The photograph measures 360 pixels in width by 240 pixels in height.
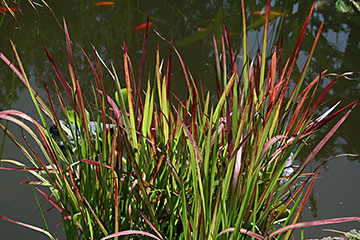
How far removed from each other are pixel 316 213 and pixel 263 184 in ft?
2.59

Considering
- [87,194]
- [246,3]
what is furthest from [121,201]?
[246,3]

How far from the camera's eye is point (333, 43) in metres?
3.46

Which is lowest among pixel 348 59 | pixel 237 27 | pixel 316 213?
pixel 316 213

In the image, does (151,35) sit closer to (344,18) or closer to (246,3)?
(246,3)

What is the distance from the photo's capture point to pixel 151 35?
334 centimetres

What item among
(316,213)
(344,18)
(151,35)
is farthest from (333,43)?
(316,213)

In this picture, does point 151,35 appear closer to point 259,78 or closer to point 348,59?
point 348,59

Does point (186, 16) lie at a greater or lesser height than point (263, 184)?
greater

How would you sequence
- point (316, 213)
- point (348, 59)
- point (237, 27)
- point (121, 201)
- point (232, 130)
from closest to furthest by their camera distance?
point (232, 130) < point (121, 201) < point (316, 213) < point (348, 59) < point (237, 27)

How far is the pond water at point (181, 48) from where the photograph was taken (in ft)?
6.40

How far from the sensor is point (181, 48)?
10.5ft

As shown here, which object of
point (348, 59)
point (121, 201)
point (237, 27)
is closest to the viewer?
point (121, 201)

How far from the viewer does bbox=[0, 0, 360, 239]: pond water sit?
1.95 metres

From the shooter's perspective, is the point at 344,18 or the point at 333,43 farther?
the point at 344,18
